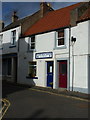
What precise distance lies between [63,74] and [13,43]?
914 cm

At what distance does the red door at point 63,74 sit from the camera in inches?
615

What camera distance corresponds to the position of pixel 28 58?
19312 millimetres

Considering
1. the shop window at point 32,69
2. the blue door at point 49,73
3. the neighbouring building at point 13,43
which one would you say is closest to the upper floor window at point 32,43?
the shop window at point 32,69

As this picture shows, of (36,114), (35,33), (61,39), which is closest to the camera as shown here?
(36,114)

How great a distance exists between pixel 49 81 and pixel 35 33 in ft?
17.3

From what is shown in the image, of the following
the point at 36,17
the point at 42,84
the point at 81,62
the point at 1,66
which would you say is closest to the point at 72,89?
the point at 81,62

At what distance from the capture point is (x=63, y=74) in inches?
623

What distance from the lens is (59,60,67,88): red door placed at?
615 inches

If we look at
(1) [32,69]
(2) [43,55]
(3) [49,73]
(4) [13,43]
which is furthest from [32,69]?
(4) [13,43]

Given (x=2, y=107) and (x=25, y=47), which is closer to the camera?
(x=2, y=107)

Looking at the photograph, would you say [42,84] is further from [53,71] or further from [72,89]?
[72,89]

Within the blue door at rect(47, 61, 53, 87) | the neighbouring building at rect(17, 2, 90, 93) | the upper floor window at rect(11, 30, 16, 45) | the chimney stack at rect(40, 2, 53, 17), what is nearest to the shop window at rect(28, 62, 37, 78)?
the neighbouring building at rect(17, 2, 90, 93)

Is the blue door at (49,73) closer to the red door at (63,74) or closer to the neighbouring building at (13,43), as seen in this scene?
the red door at (63,74)

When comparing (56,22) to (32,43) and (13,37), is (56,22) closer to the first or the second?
(32,43)
